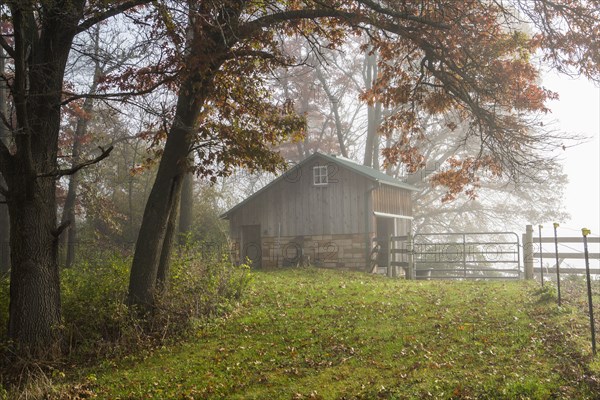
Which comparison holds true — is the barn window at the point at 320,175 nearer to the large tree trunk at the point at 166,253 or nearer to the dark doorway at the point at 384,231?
the dark doorway at the point at 384,231

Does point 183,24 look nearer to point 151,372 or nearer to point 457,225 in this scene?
point 151,372

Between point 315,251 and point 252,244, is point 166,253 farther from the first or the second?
point 252,244

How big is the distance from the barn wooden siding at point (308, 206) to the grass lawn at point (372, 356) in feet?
36.2

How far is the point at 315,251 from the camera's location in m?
23.6

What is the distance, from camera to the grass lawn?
6996mm

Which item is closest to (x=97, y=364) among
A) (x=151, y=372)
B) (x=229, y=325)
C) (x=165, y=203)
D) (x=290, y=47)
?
(x=151, y=372)

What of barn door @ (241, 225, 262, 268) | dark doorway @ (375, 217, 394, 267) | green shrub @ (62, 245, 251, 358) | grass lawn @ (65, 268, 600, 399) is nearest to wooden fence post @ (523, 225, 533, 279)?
grass lawn @ (65, 268, 600, 399)

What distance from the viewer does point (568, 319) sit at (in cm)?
976

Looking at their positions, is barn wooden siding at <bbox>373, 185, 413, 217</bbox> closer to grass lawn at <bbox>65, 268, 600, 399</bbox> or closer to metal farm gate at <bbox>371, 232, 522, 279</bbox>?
metal farm gate at <bbox>371, 232, 522, 279</bbox>

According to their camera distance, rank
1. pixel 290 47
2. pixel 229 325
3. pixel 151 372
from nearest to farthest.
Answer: pixel 151 372, pixel 229 325, pixel 290 47

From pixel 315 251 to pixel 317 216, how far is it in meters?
1.42

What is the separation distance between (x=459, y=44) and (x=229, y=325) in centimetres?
714

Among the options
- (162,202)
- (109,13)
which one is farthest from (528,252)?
(109,13)

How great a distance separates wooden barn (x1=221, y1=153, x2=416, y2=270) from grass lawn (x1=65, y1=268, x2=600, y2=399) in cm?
1069
